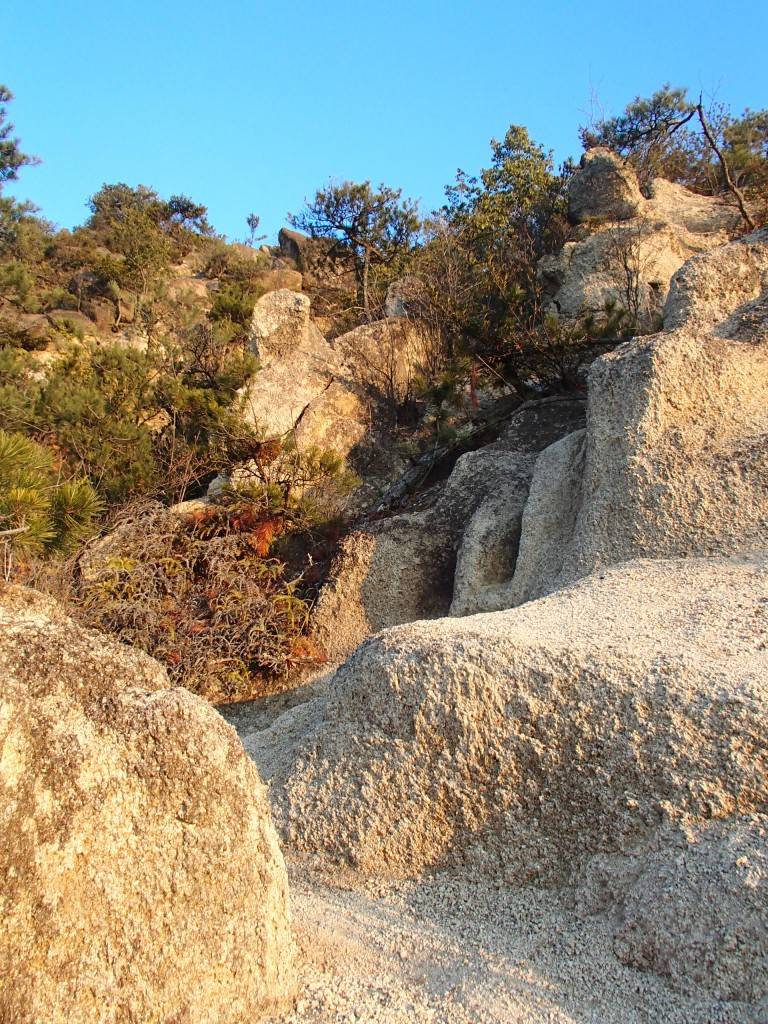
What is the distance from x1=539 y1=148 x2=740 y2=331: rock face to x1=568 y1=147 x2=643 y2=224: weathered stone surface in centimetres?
1

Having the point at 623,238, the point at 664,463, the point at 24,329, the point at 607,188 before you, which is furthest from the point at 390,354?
the point at 24,329

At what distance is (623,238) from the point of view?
35.0 feet

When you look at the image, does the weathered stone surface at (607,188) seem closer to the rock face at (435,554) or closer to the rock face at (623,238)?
the rock face at (623,238)

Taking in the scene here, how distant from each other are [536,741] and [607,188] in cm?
1069

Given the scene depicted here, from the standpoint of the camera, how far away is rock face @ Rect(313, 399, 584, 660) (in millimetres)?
5691

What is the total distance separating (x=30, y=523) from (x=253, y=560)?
10.2ft

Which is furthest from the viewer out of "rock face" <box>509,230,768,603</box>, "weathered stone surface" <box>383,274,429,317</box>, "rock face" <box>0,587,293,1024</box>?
"weathered stone surface" <box>383,274,429,317</box>

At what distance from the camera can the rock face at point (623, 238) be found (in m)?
10.4

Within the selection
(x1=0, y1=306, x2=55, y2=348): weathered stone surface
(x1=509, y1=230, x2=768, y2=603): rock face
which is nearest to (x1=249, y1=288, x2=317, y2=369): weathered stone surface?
(x1=0, y1=306, x2=55, y2=348): weathered stone surface

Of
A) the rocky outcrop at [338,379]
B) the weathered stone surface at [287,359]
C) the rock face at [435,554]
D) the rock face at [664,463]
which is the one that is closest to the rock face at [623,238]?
the rocky outcrop at [338,379]

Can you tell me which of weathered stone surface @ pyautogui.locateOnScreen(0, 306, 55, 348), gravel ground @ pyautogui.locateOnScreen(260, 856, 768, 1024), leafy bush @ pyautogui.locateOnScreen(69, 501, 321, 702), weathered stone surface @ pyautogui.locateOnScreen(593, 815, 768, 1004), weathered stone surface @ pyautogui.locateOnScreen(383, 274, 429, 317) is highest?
weathered stone surface @ pyautogui.locateOnScreen(383, 274, 429, 317)

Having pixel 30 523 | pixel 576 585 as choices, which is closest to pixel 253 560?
pixel 30 523

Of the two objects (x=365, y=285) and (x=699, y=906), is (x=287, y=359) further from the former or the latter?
(x=699, y=906)

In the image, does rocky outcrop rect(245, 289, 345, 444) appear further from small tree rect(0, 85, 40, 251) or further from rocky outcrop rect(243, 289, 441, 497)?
small tree rect(0, 85, 40, 251)
